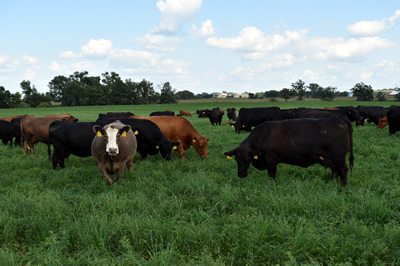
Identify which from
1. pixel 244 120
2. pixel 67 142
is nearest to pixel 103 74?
pixel 244 120

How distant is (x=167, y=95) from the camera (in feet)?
375

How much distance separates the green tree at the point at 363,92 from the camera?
10050 centimetres

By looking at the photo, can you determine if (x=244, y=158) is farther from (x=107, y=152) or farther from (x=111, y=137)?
(x=107, y=152)

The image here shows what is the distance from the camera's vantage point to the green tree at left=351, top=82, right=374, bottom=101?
10050cm

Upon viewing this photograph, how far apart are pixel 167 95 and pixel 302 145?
111 meters

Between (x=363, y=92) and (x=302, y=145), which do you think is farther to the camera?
(x=363, y=92)

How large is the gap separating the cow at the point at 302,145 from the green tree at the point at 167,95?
107m

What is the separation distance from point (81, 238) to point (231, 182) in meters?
3.45

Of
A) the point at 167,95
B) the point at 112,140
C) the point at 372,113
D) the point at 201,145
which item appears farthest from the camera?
→ the point at 167,95

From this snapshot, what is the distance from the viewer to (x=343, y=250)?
321 cm

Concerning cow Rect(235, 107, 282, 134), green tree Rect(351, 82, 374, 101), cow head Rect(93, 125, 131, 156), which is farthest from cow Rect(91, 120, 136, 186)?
green tree Rect(351, 82, 374, 101)

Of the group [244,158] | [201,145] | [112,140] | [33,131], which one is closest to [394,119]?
[201,145]

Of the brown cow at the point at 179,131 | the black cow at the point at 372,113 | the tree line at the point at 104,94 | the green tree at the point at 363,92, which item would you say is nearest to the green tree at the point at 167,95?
the tree line at the point at 104,94

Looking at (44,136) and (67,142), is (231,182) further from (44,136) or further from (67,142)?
(44,136)
